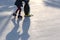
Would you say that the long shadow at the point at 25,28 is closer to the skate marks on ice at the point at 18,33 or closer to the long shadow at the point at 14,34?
the skate marks on ice at the point at 18,33

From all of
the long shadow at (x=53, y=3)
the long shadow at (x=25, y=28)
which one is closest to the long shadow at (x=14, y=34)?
the long shadow at (x=25, y=28)

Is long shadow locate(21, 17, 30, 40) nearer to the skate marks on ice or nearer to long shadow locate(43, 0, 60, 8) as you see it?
the skate marks on ice

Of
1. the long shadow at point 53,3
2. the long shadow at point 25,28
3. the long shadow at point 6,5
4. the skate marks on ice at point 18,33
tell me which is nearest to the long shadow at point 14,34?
the skate marks on ice at point 18,33

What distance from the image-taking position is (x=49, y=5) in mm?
14258

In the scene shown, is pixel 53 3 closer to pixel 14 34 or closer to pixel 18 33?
pixel 18 33

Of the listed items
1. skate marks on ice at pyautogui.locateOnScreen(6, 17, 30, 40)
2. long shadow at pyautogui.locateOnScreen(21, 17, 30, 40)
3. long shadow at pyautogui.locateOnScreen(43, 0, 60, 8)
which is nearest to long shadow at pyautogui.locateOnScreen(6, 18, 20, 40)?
skate marks on ice at pyautogui.locateOnScreen(6, 17, 30, 40)

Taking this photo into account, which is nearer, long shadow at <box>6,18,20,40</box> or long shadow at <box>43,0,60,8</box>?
long shadow at <box>6,18,20,40</box>

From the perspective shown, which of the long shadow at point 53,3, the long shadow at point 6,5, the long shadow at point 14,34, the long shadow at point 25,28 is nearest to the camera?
the long shadow at point 14,34

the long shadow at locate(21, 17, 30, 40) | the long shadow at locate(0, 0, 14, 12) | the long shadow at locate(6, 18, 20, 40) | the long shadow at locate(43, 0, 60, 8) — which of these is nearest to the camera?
the long shadow at locate(6, 18, 20, 40)

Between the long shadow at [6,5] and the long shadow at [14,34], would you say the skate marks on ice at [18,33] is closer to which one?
the long shadow at [14,34]

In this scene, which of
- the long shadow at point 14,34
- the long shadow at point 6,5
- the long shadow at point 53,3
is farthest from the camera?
the long shadow at point 53,3

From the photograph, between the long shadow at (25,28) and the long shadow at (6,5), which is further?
the long shadow at (6,5)

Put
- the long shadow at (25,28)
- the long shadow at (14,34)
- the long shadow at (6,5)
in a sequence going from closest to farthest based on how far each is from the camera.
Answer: the long shadow at (14,34)
the long shadow at (25,28)
the long shadow at (6,5)

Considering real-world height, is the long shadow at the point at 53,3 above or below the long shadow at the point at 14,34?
below
